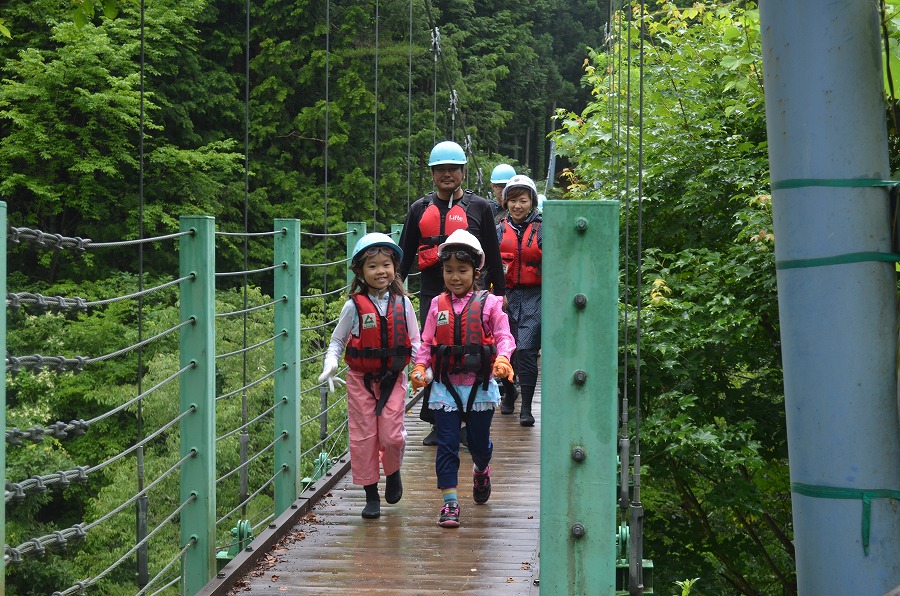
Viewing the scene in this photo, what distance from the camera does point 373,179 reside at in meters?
20.0

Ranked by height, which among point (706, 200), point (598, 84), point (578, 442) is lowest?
point (578, 442)

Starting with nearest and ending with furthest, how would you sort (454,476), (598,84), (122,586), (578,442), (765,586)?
1. (578,442)
2. (454,476)
3. (765,586)
4. (122,586)
5. (598,84)

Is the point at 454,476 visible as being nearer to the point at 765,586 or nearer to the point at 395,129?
the point at 765,586

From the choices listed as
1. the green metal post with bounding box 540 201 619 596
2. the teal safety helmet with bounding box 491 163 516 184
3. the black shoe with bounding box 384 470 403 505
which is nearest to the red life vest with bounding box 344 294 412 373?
the black shoe with bounding box 384 470 403 505

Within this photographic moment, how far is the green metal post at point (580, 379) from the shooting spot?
177cm

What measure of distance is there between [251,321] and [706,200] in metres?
7.74

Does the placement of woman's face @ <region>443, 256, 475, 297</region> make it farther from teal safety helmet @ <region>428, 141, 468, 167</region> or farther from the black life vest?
teal safety helmet @ <region>428, 141, 468, 167</region>

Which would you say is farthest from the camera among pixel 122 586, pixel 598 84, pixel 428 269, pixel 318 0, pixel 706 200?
pixel 318 0

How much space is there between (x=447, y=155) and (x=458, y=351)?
0.94m

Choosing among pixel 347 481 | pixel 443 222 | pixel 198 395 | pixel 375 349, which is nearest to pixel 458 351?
pixel 375 349

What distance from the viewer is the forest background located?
23.4 ft

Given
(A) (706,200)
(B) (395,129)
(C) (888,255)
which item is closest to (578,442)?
(C) (888,255)

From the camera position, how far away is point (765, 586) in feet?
31.6

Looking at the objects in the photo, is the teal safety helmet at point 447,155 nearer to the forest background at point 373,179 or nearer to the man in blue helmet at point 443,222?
the man in blue helmet at point 443,222
